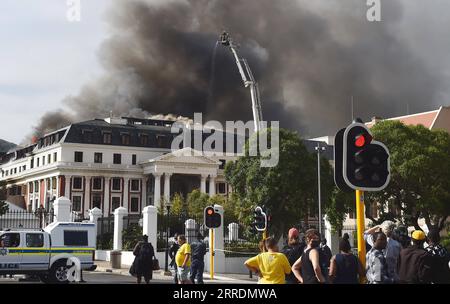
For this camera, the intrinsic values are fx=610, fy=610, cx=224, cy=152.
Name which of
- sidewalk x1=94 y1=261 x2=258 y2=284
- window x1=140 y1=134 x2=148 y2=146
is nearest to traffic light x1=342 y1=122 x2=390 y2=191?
sidewalk x1=94 y1=261 x2=258 y2=284

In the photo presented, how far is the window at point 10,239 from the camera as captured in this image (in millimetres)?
19656

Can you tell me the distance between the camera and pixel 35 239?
20.2 m

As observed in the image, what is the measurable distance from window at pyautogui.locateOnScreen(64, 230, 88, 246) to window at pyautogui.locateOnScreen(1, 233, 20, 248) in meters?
1.81

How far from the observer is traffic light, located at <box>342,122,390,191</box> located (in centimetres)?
827

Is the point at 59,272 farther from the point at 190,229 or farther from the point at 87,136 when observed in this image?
the point at 87,136

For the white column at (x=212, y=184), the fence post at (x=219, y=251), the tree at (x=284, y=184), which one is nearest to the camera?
the fence post at (x=219, y=251)

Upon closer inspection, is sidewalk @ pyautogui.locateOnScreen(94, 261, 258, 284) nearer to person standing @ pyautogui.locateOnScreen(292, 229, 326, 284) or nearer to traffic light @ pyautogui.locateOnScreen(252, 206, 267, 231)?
traffic light @ pyautogui.locateOnScreen(252, 206, 267, 231)

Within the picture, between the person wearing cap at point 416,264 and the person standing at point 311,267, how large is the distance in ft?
4.53

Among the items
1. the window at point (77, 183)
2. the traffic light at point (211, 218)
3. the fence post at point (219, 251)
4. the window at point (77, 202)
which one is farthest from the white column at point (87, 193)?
the traffic light at point (211, 218)

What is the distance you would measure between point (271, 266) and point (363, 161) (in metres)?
1.99

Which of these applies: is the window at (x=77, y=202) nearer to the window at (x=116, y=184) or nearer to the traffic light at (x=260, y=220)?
the window at (x=116, y=184)

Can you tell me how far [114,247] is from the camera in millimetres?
34219
